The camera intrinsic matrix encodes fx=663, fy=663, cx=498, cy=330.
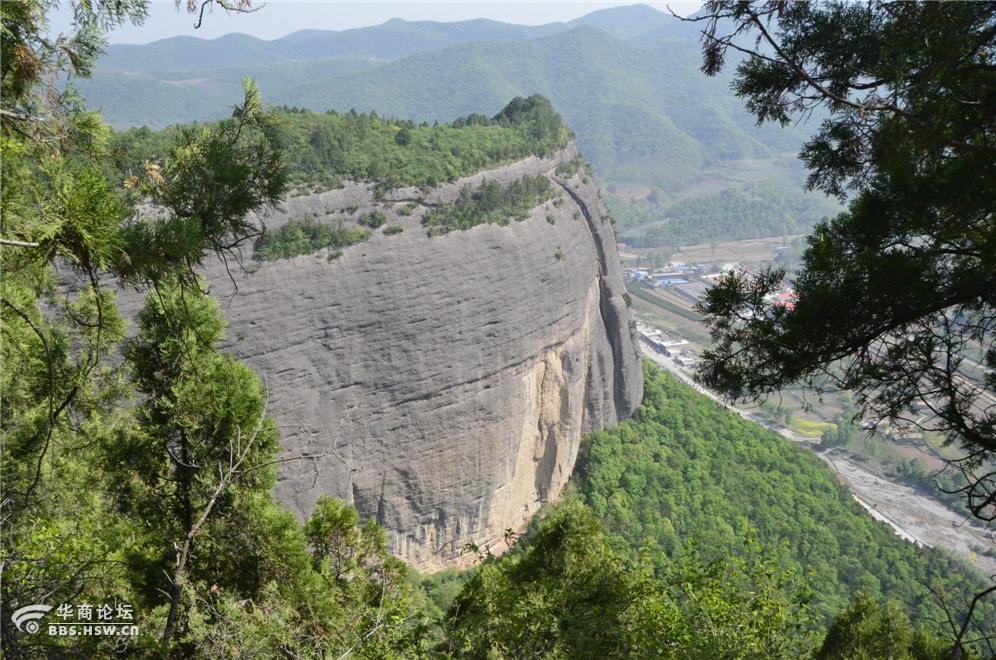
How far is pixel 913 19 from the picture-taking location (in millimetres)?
4441

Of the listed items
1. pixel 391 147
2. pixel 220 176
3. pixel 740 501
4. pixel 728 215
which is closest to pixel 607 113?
pixel 728 215

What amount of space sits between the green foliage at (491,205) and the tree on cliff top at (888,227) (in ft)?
56.3

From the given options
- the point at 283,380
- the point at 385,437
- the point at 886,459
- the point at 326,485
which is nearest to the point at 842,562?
the point at 385,437

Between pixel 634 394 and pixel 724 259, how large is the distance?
72428 millimetres

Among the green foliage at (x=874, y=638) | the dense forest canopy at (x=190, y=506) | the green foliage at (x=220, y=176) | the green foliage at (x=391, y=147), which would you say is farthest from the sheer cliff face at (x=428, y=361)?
the green foliage at (x=220, y=176)

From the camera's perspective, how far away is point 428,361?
21.8 meters

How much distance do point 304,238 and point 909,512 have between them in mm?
36900

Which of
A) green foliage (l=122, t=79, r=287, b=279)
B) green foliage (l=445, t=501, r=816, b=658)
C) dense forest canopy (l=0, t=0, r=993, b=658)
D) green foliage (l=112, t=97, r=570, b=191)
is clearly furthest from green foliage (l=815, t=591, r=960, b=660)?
green foliage (l=112, t=97, r=570, b=191)

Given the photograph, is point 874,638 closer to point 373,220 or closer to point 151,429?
point 151,429

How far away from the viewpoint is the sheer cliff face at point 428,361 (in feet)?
65.4

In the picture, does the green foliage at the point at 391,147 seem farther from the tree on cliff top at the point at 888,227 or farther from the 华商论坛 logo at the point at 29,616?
the tree on cliff top at the point at 888,227

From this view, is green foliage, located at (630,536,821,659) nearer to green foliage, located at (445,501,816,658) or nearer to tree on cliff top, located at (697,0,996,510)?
green foliage, located at (445,501,816,658)

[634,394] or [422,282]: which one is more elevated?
[422,282]

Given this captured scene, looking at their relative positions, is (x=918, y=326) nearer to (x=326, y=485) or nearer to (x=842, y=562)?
(x=326, y=485)
